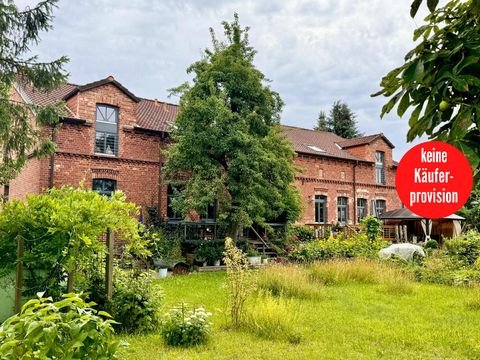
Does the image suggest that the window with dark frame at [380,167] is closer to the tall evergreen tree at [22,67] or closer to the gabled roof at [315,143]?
the gabled roof at [315,143]

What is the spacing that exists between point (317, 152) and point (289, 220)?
7182 millimetres

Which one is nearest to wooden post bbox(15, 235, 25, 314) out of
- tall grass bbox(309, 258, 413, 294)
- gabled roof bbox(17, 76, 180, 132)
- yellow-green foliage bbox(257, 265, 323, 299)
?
yellow-green foliage bbox(257, 265, 323, 299)

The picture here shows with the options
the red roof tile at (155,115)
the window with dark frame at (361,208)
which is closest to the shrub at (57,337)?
the red roof tile at (155,115)

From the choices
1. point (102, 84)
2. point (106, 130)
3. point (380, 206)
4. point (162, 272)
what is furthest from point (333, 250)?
point (380, 206)

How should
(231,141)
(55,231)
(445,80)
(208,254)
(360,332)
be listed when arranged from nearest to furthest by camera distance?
Result: (445,80) < (55,231) < (360,332) < (231,141) < (208,254)

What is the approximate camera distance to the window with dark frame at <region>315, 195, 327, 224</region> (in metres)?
25.5

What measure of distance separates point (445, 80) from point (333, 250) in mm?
16603

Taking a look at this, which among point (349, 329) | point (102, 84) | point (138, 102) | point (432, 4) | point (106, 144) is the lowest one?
point (349, 329)

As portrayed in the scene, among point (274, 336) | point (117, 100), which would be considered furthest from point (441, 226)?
point (274, 336)

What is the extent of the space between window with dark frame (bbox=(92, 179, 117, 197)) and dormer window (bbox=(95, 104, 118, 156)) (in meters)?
1.18

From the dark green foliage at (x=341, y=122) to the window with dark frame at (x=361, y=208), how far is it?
901 inches

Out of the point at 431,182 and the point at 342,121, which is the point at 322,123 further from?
the point at 431,182

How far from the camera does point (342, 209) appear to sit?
87.2ft

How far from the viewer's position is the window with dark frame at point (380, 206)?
28508mm
